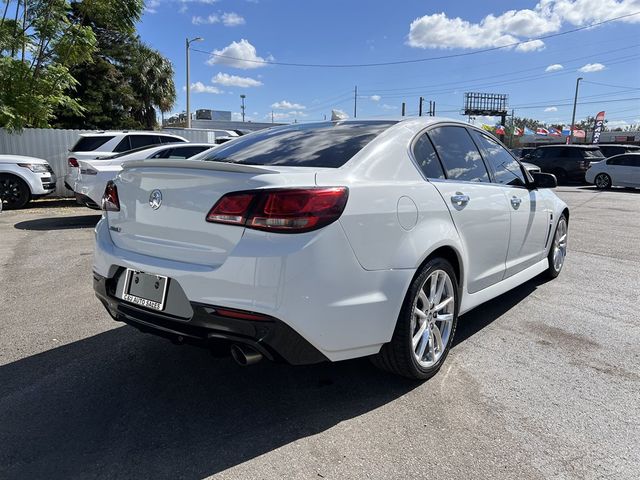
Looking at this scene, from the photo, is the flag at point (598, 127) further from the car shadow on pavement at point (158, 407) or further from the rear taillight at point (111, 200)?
the rear taillight at point (111, 200)

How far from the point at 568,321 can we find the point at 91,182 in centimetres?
798

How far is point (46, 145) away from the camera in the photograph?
14.0 meters

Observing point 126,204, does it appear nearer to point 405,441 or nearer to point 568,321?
point 405,441

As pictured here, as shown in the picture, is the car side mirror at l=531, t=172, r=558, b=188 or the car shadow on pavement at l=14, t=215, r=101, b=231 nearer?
the car side mirror at l=531, t=172, r=558, b=188

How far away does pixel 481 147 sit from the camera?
4125mm

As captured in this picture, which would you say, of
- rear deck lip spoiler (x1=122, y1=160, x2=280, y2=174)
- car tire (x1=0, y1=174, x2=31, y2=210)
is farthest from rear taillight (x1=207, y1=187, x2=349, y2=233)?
car tire (x1=0, y1=174, x2=31, y2=210)

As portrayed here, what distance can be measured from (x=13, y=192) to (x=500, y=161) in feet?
35.8

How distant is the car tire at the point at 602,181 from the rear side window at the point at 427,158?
1935cm

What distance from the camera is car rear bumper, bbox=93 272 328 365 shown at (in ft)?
7.99

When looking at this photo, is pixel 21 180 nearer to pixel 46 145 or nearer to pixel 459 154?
pixel 46 145

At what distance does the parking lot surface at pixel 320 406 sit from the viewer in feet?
7.88

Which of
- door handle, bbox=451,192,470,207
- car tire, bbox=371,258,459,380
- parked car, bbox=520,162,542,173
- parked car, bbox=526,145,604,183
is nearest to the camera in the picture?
car tire, bbox=371,258,459,380

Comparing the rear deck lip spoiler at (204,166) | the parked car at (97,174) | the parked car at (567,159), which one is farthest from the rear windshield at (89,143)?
the parked car at (567,159)

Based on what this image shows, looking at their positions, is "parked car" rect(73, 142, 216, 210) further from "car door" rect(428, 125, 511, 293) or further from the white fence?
"car door" rect(428, 125, 511, 293)
